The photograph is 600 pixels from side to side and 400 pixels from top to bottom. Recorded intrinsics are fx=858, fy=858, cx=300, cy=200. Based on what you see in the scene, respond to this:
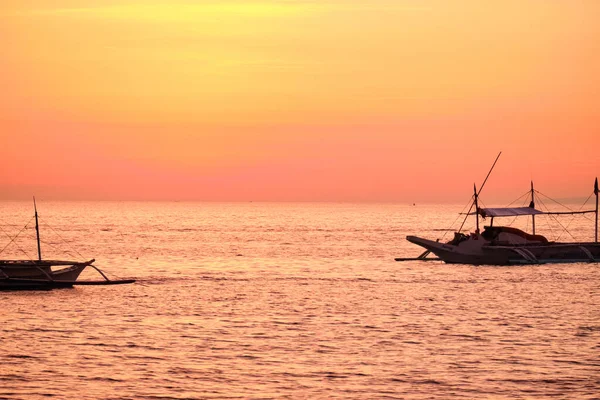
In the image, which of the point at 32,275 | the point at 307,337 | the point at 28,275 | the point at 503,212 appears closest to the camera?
the point at 307,337

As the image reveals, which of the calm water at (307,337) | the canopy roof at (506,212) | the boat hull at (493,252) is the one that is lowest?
the calm water at (307,337)

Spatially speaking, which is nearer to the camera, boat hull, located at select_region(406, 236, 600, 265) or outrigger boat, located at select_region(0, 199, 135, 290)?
outrigger boat, located at select_region(0, 199, 135, 290)

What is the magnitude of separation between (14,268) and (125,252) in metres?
51.4

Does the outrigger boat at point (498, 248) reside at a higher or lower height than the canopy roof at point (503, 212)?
lower

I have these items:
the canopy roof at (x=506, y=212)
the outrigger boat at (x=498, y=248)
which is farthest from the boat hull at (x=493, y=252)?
the canopy roof at (x=506, y=212)

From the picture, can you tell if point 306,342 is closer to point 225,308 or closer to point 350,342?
point 350,342

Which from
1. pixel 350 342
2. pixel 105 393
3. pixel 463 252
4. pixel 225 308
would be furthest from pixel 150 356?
pixel 463 252

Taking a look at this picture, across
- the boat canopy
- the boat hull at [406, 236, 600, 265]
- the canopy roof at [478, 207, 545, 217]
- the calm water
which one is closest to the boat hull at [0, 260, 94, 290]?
the calm water

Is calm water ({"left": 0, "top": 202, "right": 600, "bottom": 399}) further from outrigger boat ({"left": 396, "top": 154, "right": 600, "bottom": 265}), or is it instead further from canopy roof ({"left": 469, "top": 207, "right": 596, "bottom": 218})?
canopy roof ({"left": 469, "top": 207, "right": 596, "bottom": 218})

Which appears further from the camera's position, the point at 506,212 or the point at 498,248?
the point at 506,212

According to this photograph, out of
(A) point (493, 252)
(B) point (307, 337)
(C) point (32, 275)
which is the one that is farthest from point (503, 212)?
(B) point (307, 337)

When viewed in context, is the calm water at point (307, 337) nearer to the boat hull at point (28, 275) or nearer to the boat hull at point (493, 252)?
the boat hull at point (28, 275)

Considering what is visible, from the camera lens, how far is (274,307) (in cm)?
5472

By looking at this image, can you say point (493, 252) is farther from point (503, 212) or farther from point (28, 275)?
point (28, 275)
